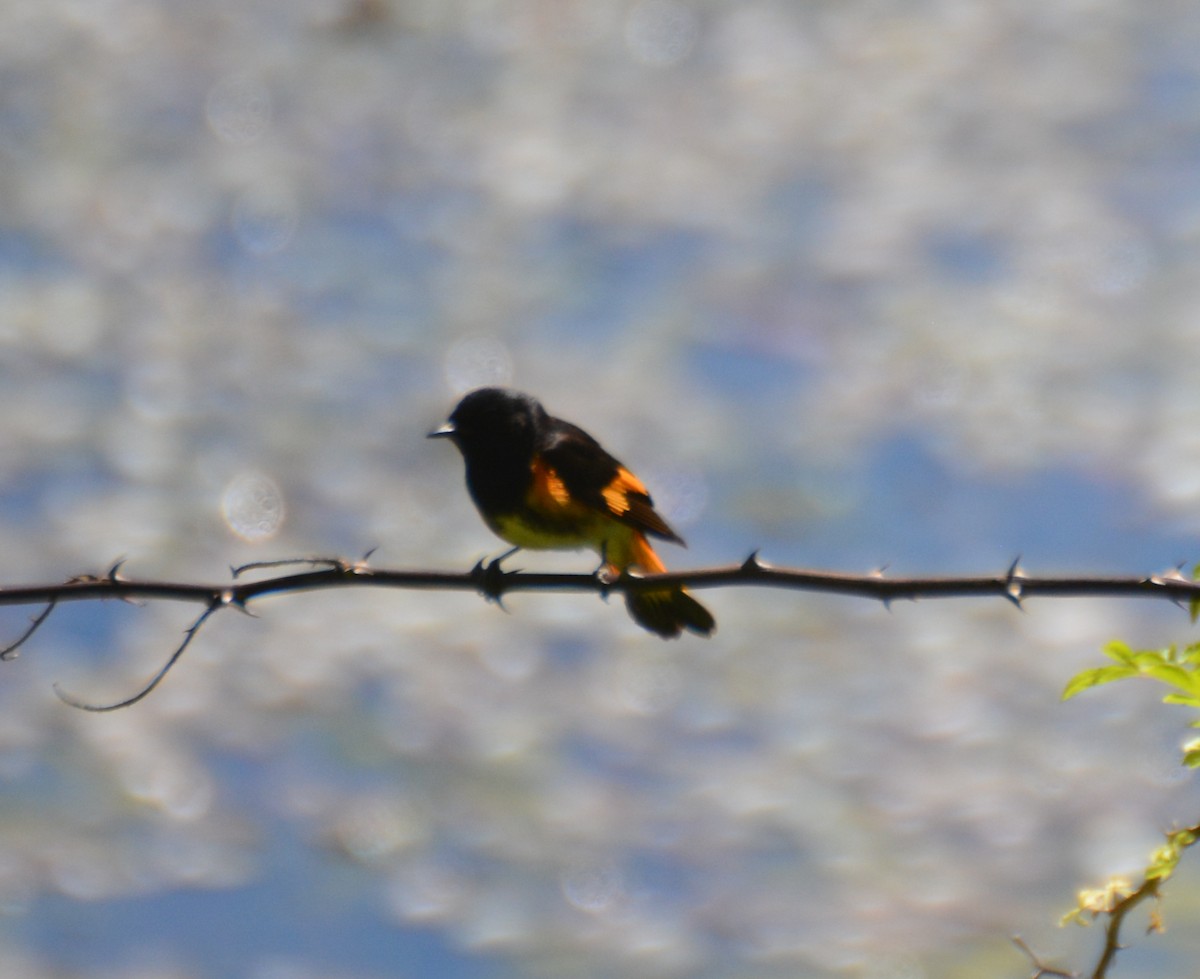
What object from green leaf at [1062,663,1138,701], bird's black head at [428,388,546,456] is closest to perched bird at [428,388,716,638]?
bird's black head at [428,388,546,456]

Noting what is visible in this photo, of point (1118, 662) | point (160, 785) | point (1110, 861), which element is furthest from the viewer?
point (160, 785)

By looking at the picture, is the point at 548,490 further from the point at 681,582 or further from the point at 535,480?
the point at 681,582

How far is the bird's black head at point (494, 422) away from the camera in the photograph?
8.85ft

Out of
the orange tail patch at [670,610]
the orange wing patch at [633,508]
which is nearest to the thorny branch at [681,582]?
the orange tail patch at [670,610]

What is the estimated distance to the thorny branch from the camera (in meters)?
1.04

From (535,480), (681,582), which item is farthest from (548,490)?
(681,582)

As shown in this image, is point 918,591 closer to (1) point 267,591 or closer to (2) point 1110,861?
(1) point 267,591

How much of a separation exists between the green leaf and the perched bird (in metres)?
1.44

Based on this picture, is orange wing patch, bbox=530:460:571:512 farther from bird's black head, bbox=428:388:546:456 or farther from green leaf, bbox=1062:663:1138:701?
green leaf, bbox=1062:663:1138:701

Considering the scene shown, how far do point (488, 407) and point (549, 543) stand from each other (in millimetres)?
286

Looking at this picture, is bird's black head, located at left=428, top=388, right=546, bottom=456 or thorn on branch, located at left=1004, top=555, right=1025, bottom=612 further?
bird's black head, located at left=428, top=388, right=546, bottom=456

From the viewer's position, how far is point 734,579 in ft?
3.82

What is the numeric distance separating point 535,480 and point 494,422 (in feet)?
0.44

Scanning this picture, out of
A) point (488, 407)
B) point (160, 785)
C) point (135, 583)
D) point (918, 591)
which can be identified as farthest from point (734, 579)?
point (160, 785)
